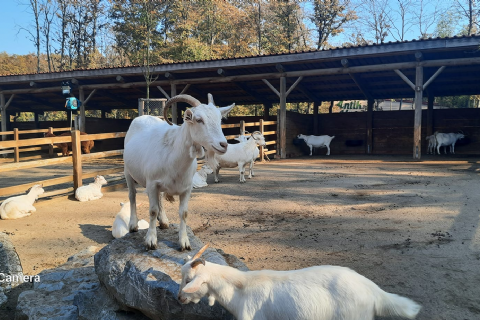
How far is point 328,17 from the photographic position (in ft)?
91.4

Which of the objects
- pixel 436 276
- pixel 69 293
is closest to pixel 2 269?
pixel 69 293

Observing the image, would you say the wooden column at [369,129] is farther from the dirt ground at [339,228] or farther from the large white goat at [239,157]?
the large white goat at [239,157]

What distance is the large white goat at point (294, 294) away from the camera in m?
2.18

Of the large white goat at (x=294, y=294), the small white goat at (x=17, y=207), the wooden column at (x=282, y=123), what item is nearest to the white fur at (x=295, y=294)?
the large white goat at (x=294, y=294)

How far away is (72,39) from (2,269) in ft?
108

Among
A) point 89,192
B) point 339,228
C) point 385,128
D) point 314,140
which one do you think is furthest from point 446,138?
point 89,192

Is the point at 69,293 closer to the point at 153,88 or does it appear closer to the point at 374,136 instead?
the point at 153,88

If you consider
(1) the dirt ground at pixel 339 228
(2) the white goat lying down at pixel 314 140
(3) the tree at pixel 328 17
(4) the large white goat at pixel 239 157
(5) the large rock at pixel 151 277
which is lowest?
(1) the dirt ground at pixel 339 228

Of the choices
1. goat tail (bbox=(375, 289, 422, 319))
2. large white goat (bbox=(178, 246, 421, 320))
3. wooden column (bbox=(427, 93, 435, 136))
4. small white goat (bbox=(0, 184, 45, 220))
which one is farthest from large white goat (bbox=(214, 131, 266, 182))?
wooden column (bbox=(427, 93, 435, 136))

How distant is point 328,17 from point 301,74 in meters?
16.3

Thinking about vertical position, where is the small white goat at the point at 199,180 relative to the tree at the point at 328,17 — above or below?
below

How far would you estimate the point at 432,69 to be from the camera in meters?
13.9

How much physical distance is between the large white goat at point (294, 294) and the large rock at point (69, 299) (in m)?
0.90

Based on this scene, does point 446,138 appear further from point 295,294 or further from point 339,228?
point 295,294
